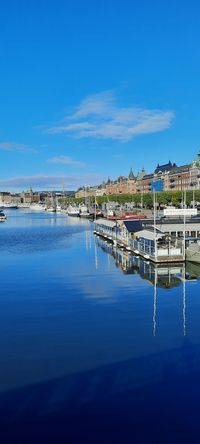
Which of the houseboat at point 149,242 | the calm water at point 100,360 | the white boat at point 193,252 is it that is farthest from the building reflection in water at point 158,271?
the houseboat at point 149,242

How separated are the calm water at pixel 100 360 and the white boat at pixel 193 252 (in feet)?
24.9

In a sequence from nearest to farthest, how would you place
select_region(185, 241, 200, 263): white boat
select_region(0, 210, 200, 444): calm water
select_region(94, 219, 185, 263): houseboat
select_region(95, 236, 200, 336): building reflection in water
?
select_region(0, 210, 200, 444): calm water, select_region(95, 236, 200, 336): building reflection in water, select_region(185, 241, 200, 263): white boat, select_region(94, 219, 185, 263): houseboat

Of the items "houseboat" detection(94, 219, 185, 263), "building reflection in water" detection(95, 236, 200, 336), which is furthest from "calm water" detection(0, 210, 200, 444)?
"houseboat" detection(94, 219, 185, 263)

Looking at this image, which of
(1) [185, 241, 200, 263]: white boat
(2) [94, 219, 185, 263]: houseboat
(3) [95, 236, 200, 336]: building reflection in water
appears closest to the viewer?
(3) [95, 236, 200, 336]: building reflection in water

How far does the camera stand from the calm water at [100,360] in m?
15.6

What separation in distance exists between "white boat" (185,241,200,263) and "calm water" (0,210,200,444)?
7.59 m

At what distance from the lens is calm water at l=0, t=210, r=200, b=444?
1558 centimetres

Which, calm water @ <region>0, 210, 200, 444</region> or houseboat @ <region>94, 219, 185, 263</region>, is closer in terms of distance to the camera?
calm water @ <region>0, 210, 200, 444</region>

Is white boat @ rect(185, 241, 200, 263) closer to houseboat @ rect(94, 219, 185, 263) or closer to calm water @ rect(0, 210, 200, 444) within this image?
houseboat @ rect(94, 219, 185, 263)

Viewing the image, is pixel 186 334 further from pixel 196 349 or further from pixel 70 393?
pixel 70 393

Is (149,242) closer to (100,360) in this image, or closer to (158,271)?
(158,271)

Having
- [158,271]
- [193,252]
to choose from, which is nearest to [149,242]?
[193,252]

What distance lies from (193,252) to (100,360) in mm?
30926

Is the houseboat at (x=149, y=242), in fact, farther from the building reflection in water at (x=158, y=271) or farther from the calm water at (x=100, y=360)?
the calm water at (x=100, y=360)
